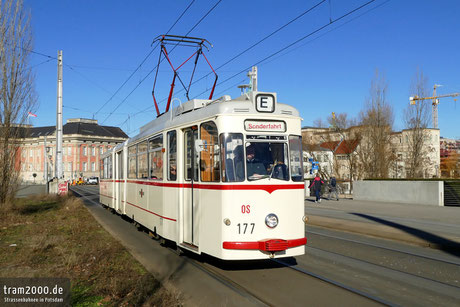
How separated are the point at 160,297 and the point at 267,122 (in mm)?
3550

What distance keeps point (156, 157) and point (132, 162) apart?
11.7 ft

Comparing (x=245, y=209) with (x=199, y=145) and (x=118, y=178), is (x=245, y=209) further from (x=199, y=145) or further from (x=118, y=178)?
(x=118, y=178)

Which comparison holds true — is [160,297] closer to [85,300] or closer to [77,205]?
[85,300]

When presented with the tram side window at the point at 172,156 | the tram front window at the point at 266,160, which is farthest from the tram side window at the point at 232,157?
the tram side window at the point at 172,156

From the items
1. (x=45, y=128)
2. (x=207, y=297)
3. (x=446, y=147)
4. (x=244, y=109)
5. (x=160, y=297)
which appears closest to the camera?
(x=160, y=297)

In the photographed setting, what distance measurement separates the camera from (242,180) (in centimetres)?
735

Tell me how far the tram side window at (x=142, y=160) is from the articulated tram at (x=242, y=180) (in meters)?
3.09

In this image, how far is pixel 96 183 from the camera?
87312 mm

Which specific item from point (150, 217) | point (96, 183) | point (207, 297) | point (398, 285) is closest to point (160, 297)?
point (207, 297)

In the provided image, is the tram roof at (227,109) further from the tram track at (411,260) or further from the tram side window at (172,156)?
the tram track at (411,260)

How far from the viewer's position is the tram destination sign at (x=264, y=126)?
7.55 metres

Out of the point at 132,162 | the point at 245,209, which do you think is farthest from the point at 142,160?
the point at 245,209

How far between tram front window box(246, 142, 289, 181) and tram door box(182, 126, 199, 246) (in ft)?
4.18

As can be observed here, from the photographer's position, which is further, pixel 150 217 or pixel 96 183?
pixel 96 183
